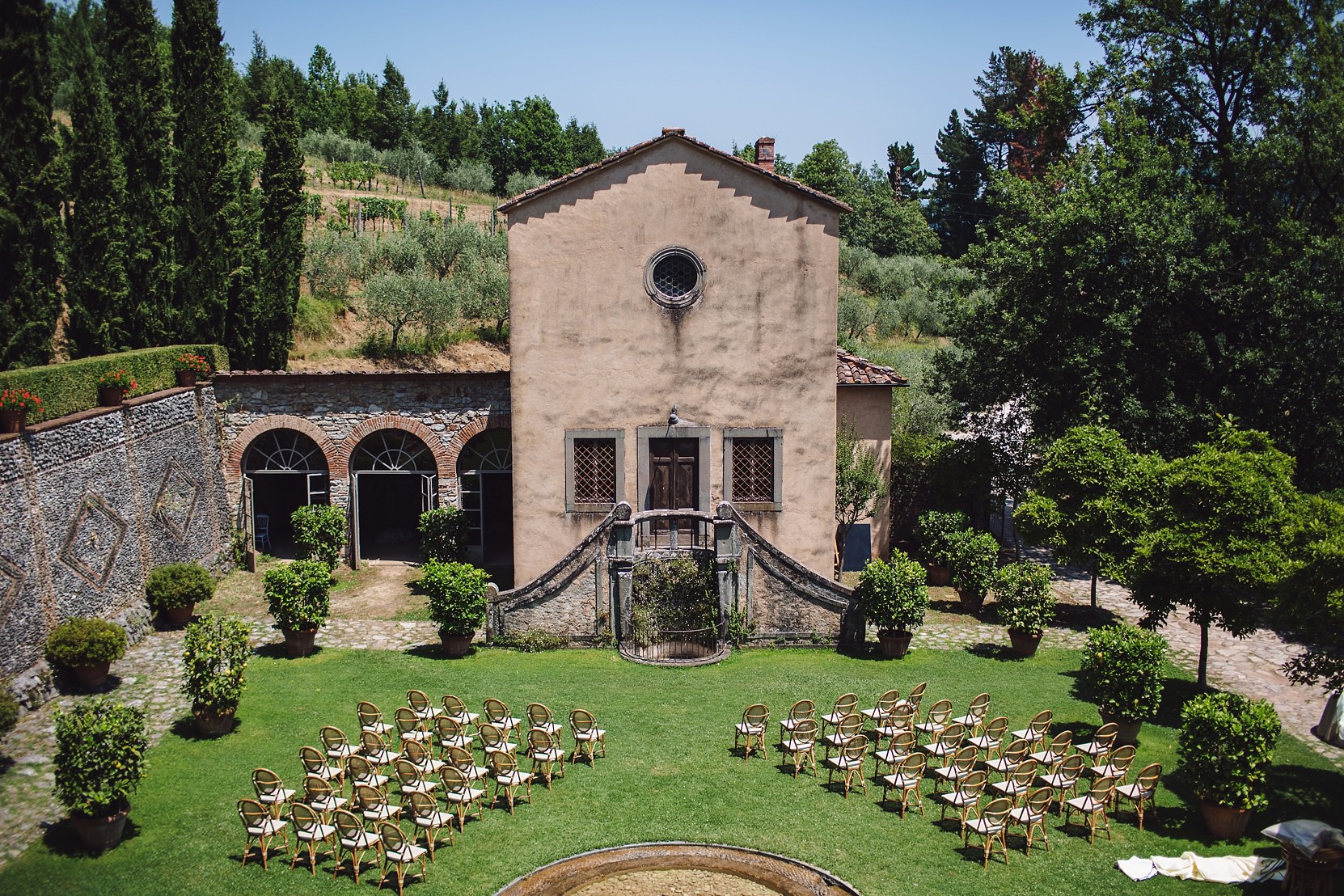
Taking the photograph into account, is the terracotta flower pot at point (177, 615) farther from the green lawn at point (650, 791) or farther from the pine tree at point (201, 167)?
the pine tree at point (201, 167)

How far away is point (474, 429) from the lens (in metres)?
25.9

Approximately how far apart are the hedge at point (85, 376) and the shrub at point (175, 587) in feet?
12.1

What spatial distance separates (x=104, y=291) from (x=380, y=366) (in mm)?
13545

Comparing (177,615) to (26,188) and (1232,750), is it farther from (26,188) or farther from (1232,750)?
(1232,750)

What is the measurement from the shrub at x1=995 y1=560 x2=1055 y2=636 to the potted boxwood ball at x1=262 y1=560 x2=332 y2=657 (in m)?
13.4

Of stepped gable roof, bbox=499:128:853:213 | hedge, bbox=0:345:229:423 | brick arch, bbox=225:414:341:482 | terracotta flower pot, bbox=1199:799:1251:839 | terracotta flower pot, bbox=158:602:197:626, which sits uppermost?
stepped gable roof, bbox=499:128:853:213

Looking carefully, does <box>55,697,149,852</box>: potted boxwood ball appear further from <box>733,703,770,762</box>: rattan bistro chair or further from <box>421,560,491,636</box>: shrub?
<box>733,703,770,762</box>: rattan bistro chair

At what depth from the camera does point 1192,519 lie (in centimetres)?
1739

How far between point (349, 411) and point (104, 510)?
22.3 feet

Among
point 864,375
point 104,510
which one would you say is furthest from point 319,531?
point 864,375

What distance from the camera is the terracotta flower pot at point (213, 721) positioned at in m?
16.1

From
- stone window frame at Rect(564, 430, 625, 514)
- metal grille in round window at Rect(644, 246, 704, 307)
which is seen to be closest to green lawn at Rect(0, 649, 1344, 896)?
stone window frame at Rect(564, 430, 625, 514)

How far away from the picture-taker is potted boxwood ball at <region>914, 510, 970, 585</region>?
24984 mm

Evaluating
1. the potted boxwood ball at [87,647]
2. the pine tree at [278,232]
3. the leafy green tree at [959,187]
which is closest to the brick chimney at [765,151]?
the pine tree at [278,232]
